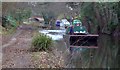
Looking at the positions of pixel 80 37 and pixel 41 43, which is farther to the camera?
pixel 80 37

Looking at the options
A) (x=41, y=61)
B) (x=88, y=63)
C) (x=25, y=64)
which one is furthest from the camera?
(x=88, y=63)

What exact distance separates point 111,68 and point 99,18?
1589 cm

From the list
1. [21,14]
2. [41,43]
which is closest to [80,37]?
[21,14]

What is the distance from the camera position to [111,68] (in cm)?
1031

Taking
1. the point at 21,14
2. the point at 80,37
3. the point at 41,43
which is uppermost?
the point at 21,14

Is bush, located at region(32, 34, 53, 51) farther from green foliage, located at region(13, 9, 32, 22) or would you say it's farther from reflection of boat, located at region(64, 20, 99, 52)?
green foliage, located at region(13, 9, 32, 22)

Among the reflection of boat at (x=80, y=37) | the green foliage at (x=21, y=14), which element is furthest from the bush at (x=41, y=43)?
the green foliage at (x=21, y=14)

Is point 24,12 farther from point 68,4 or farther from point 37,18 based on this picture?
point 37,18

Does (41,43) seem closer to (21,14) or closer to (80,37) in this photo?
(80,37)

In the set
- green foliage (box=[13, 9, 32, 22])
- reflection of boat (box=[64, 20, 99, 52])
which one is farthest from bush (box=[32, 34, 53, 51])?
green foliage (box=[13, 9, 32, 22])

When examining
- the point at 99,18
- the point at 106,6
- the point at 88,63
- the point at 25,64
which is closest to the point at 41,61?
the point at 25,64

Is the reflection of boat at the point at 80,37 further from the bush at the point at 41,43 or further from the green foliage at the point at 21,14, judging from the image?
the bush at the point at 41,43

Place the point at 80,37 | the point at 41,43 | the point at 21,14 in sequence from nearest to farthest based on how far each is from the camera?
the point at 41,43 → the point at 80,37 → the point at 21,14

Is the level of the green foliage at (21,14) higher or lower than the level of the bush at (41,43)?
higher
